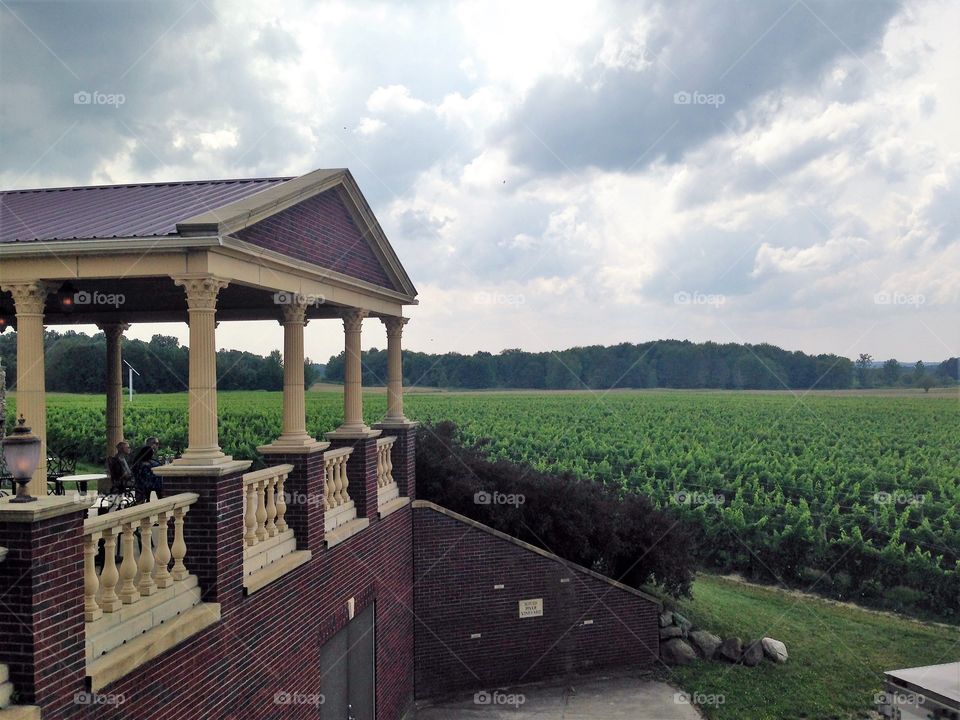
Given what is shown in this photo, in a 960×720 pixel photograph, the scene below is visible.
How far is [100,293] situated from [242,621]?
20.3 ft

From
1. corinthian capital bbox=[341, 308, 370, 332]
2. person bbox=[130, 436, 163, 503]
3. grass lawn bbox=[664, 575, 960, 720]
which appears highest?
corinthian capital bbox=[341, 308, 370, 332]

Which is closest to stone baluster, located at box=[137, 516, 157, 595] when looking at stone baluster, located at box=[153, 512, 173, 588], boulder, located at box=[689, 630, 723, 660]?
stone baluster, located at box=[153, 512, 173, 588]

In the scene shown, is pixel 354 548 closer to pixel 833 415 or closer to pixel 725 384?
pixel 833 415

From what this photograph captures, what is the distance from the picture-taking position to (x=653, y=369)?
75875 mm

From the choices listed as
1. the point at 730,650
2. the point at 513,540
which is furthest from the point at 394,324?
the point at 730,650

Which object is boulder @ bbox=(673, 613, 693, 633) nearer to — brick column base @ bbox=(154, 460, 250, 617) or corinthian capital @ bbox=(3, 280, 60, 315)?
brick column base @ bbox=(154, 460, 250, 617)

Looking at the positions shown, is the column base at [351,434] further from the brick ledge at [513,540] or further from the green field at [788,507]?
the green field at [788,507]

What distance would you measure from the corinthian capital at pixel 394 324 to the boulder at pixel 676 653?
893cm

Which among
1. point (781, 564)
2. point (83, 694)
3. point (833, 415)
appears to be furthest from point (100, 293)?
point (833, 415)

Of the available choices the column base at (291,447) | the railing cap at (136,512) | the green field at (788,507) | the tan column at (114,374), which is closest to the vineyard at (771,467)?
the green field at (788,507)

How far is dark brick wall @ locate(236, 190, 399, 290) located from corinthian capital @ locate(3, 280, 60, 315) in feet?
6.53

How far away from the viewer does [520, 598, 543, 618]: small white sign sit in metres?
15.2

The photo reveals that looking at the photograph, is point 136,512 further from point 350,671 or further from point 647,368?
point 647,368

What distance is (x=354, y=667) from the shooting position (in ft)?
36.2
